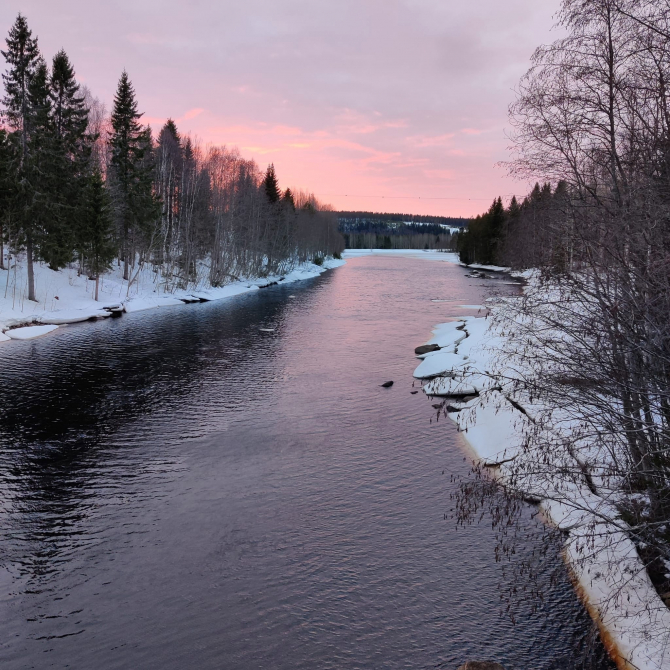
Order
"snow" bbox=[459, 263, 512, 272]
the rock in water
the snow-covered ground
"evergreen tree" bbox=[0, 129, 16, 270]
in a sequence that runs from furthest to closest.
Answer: "snow" bbox=[459, 263, 512, 272] → "evergreen tree" bbox=[0, 129, 16, 270] → the snow-covered ground → the rock in water

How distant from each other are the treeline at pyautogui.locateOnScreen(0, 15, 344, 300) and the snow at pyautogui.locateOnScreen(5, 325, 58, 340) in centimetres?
622

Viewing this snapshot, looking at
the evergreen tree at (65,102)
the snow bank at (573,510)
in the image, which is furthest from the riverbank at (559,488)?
the evergreen tree at (65,102)

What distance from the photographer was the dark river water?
738cm

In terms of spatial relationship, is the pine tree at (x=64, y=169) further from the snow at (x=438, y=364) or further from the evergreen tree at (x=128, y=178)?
the snow at (x=438, y=364)

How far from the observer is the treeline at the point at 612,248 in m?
7.50

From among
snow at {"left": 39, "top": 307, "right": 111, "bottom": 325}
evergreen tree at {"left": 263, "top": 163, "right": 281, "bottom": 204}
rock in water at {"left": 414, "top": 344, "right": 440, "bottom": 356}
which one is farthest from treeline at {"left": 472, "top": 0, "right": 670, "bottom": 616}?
evergreen tree at {"left": 263, "top": 163, "right": 281, "bottom": 204}

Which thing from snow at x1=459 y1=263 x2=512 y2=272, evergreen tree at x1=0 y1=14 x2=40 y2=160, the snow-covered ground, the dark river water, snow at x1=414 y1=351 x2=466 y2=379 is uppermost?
evergreen tree at x1=0 y1=14 x2=40 y2=160

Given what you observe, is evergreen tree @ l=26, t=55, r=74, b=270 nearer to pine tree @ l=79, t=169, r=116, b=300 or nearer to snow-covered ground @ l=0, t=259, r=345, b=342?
pine tree @ l=79, t=169, r=116, b=300

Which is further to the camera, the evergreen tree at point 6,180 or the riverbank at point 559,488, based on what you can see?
the evergreen tree at point 6,180

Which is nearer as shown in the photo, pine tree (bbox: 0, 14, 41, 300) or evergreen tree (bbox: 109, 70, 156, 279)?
pine tree (bbox: 0, 14, 41, 300)

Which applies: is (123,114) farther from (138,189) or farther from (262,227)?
(262,227)

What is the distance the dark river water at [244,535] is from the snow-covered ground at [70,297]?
11796 mm

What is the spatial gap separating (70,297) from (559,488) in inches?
1466

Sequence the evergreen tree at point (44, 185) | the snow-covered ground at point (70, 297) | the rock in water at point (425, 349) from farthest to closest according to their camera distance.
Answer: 1. the evergreen tree at point (44, 185)
2. the snow-covered ground at point (70, 297)
3. the rock in water at point (425, 349)
